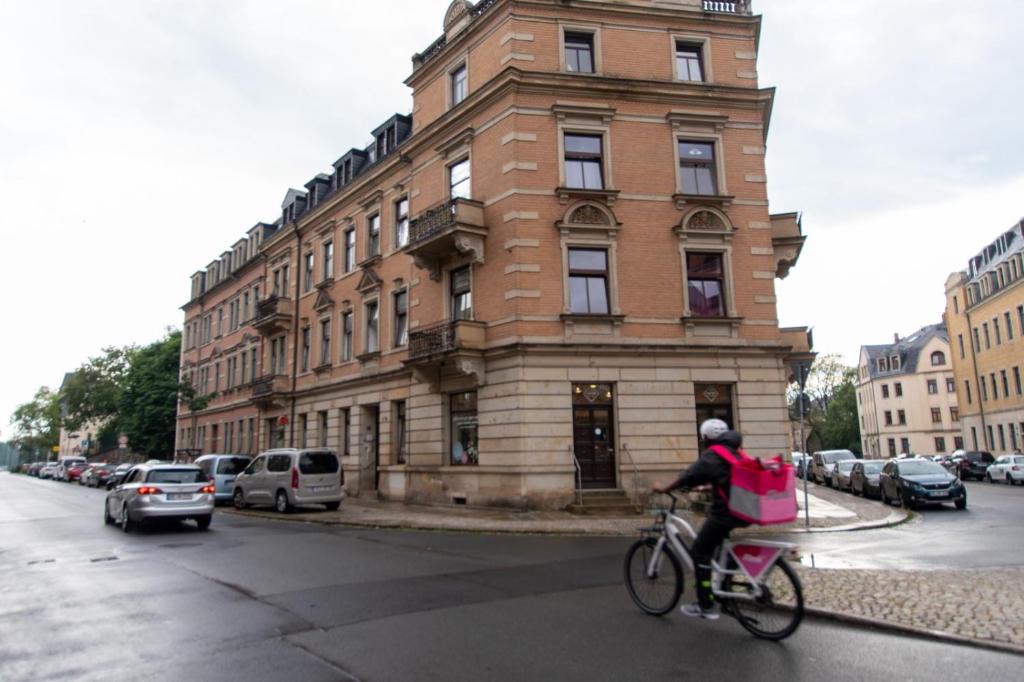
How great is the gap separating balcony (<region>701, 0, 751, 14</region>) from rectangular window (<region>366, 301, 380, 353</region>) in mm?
15685

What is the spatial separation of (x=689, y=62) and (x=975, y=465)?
101 feet

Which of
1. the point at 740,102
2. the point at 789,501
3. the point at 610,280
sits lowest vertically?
the point at 789,501

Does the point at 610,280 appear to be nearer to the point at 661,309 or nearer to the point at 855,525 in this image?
the point at 661,309

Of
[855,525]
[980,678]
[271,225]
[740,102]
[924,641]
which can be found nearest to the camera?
[980,678]

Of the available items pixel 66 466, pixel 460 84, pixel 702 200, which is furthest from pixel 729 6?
pixel 66 466

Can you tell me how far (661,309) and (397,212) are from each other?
453 inches

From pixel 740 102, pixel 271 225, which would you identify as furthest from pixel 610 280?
pixel 271 225

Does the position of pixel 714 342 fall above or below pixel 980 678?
above

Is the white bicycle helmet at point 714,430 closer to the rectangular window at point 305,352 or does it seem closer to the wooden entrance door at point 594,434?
the wooden entrance door at point 594,434

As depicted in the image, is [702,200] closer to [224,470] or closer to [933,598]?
[933,598]

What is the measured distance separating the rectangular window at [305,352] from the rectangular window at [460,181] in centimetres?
1252

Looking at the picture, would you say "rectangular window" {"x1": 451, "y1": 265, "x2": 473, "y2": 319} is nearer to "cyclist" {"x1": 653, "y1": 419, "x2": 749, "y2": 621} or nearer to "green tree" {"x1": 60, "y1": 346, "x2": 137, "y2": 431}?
"cyclist" {"x1": 653, "y1": 419, "x2": 749, "y2": 621}

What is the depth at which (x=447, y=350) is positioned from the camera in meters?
19.4

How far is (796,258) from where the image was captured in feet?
71.8
